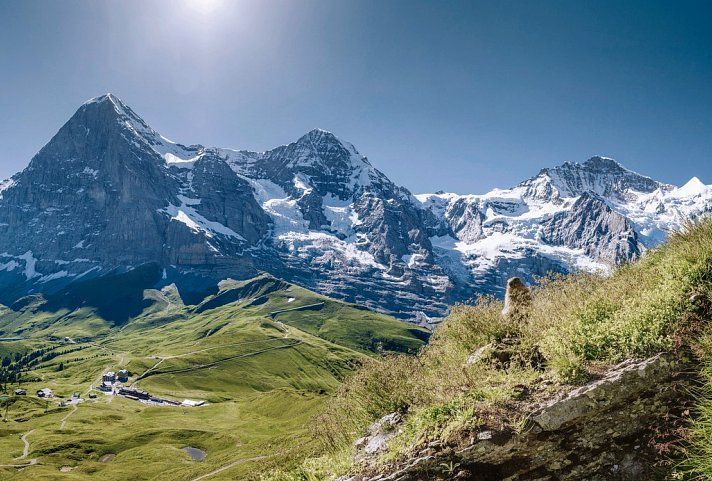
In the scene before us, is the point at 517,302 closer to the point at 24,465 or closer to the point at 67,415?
the point at 24,465

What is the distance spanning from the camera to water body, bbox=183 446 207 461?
8825cm

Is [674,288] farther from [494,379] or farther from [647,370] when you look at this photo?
[494,379]

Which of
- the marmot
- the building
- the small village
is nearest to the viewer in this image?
the marmot

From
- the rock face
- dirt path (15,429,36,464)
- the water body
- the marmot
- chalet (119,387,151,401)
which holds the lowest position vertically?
chalet (119,387,151,401)

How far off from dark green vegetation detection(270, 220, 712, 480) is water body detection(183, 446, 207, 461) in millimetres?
91013

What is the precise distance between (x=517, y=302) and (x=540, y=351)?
3.80 meters

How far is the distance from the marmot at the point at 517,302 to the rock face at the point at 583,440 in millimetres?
3516

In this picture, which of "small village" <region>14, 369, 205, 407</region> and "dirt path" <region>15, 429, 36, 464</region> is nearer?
"dirt path" <region>15, 429, 36, 464</region>

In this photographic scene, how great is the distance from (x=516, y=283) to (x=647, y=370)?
6287 millimetres

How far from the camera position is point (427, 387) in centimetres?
937

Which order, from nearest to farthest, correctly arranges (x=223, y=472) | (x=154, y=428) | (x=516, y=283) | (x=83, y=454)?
(x=516, y=283)
(x=223, y=472)
(x=83, y=454)
(x=154, y=428)

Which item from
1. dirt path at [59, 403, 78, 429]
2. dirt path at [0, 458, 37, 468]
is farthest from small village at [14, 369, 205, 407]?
dirt path at [0, 458, 37, 468]

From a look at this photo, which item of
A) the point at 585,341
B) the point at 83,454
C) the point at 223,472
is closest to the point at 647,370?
the point at 585,341

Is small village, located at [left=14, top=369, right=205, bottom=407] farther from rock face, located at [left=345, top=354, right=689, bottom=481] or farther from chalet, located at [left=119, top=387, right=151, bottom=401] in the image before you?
rock face, located at [left=345, top=354, right=689, bottom=481]
